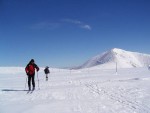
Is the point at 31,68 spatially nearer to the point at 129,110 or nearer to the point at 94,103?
the point at 94,103

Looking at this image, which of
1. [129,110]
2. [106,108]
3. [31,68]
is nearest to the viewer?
[129,110]

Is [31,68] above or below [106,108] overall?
above

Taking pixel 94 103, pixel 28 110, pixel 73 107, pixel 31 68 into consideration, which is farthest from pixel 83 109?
pixel 31 68

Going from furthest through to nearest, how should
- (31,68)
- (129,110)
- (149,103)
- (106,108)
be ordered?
(31,68) → (149,103) → (106,108) → (129,110)

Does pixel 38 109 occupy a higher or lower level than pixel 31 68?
lower

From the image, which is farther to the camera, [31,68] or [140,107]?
[31,68]

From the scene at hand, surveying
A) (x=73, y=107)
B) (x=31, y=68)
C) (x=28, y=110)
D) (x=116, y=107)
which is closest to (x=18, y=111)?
(x=28, y=110)

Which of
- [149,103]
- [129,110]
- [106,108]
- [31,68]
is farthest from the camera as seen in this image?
[31,68]

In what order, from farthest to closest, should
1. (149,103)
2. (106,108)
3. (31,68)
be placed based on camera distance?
(31,68) < (149,103) < (106,108)

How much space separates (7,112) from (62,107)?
2.05 meters

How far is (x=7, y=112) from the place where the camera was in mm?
8797

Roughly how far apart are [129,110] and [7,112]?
4.41m

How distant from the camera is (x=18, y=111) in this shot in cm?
886

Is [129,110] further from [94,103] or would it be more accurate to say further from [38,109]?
[38,109]
